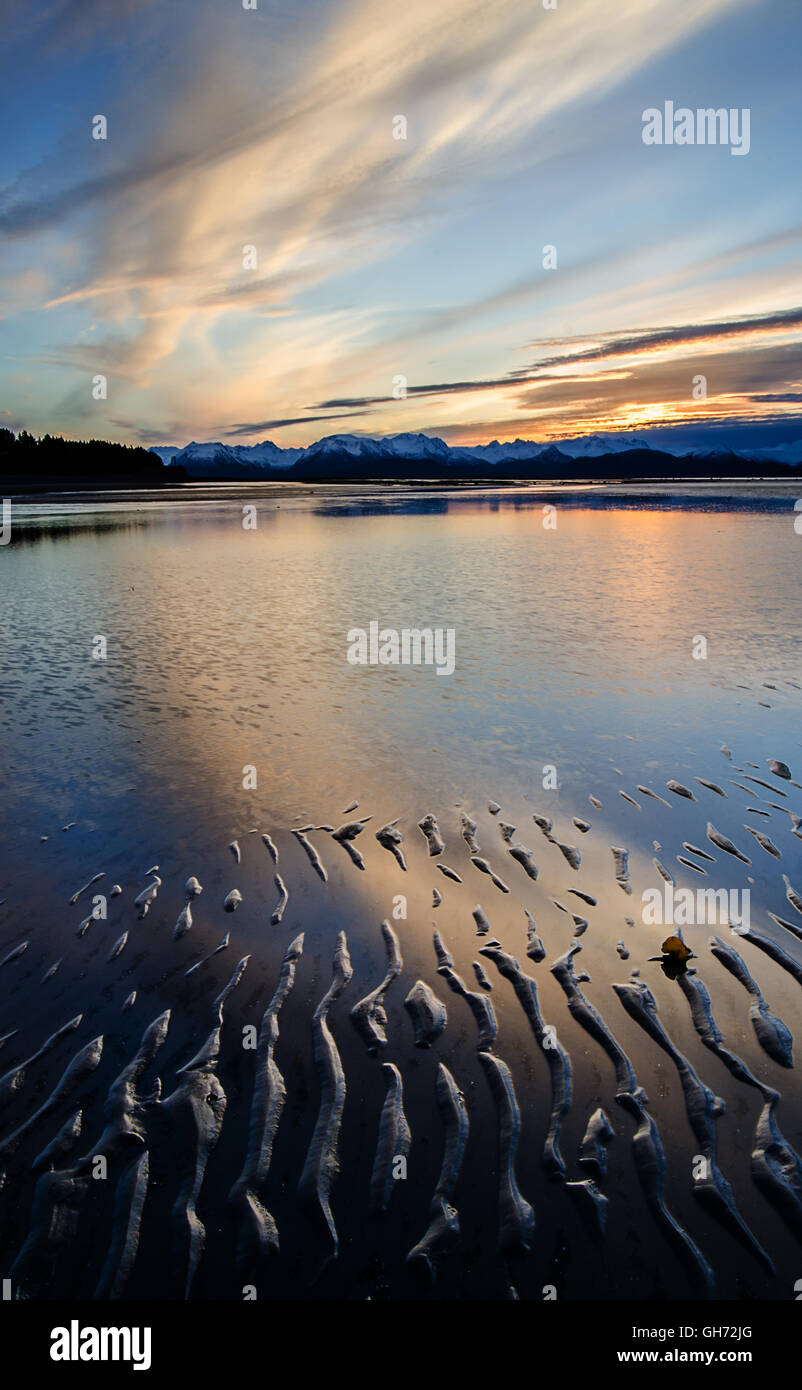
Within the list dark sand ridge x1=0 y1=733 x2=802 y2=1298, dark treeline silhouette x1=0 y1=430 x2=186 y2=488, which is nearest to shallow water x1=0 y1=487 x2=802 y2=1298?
dark sand ridge x1=0 y1=733 x2=802 y2=1298

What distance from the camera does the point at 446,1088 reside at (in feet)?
15.1

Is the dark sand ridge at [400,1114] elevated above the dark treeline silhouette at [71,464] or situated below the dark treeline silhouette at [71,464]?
below

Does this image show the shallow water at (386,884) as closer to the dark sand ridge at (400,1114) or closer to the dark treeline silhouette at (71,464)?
the dark sand ridge at (400,1114)

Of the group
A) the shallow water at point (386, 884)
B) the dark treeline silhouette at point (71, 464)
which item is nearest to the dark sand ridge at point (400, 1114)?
the shallow water at point (386, 884)

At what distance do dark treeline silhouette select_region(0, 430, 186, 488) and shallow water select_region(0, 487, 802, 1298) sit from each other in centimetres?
11030

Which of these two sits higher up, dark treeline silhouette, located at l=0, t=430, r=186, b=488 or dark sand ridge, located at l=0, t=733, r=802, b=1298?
dark treeline silhouette, located at l=0, t=430, r=186, b=488

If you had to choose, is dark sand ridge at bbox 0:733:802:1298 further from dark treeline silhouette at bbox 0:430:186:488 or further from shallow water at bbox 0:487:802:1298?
dark treeline silhouette at bbox 0:430:186:488

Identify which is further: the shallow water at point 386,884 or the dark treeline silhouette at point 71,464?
the dark treeline silhouette at point 71,464

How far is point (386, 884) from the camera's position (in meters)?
7.02

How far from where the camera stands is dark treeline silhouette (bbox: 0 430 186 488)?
119 m

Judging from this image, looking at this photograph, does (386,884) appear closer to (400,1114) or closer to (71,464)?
(400,1114)

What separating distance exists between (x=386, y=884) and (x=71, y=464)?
478 ft

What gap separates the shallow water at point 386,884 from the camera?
374 centimetres

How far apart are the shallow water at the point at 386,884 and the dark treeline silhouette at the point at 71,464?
110304mm
